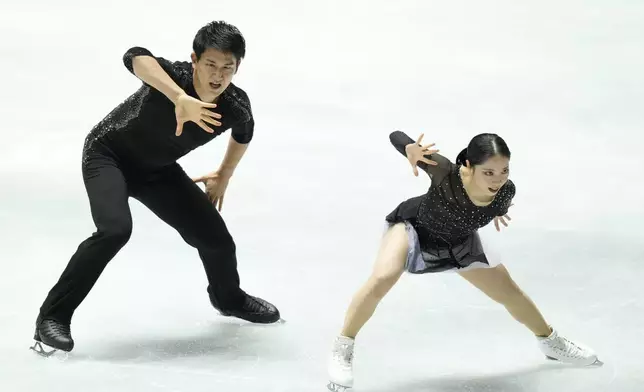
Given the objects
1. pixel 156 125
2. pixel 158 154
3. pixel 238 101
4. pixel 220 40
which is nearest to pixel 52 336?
pixel 158 154

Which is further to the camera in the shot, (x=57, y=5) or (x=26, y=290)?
(x=57, y=5)

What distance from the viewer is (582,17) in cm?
1090

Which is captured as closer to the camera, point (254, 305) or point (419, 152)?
point (419, 152)

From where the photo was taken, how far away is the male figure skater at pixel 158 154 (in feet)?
17.1

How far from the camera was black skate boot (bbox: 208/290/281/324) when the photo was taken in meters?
6.04

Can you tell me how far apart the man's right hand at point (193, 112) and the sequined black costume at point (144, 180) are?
358 mm

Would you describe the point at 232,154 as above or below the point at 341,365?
above

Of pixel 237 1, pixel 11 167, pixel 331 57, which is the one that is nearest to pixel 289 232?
pixel 11 167

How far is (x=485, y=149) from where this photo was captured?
16.3 feet

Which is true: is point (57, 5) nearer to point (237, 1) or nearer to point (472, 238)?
point (237, 1)

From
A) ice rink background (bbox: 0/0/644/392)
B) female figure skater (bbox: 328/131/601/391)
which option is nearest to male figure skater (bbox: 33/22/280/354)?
ice rink background (bbox: 0/0/644/392)

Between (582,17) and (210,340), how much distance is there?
6.30 meters

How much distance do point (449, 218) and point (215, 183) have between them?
1376 millimetres

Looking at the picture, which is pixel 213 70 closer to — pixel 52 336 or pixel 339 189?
pixel 52 336
